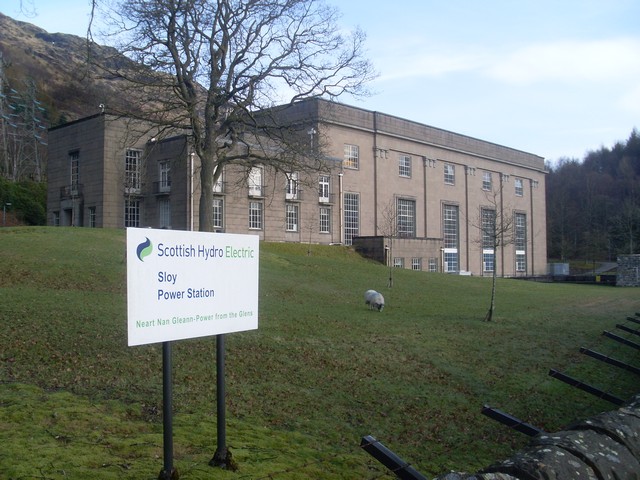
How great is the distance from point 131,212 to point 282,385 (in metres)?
41.7

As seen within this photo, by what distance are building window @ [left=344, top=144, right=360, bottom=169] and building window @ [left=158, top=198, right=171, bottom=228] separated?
18156 mm

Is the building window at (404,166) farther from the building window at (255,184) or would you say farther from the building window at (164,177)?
the building window at (164,177)

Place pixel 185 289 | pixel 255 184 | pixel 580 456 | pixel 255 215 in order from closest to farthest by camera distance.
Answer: pixel 580 456
pixel 185 289
pixel 255 184
pixel 255 215

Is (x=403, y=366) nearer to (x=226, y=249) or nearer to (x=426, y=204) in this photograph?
(x=226, y=249)

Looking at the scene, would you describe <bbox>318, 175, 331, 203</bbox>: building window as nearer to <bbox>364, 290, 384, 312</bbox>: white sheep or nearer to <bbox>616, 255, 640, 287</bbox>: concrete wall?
<bbox>616, 255, 640, 287</bbox>: concrete wall

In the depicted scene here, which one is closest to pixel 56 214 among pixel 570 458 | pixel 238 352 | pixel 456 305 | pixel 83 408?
pixel 456 305

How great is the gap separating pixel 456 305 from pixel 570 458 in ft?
69.9

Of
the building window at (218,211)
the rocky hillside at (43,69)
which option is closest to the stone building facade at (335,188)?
the building window at (218,211)

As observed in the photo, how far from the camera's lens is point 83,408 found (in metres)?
8.04

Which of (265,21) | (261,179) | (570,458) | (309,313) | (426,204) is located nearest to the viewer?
(570,458)

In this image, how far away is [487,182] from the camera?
77938 millimetres

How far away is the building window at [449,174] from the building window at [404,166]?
696 cm

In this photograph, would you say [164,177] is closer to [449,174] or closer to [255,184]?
[255,184]

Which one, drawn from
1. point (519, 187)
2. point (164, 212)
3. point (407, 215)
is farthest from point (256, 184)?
point (519, 187)
